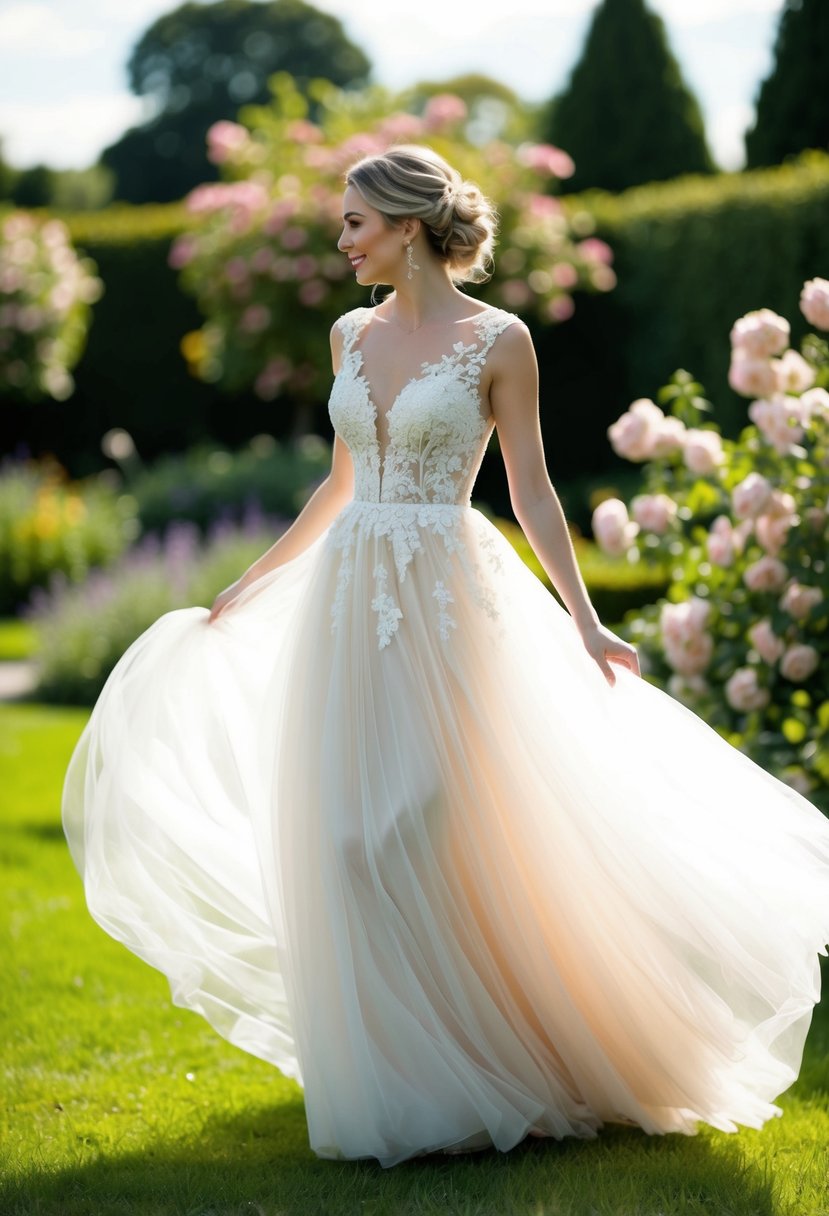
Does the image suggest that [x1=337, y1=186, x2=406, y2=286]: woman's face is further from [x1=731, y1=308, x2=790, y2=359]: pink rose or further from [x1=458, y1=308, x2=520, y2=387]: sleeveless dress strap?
[x1=731, y1=308, x2=790, y2=359]: pink rose

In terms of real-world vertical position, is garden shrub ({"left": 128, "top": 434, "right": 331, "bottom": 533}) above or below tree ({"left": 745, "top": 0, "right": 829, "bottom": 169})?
below

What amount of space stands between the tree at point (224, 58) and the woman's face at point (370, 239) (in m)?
38.6

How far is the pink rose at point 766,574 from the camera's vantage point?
4.43 meters

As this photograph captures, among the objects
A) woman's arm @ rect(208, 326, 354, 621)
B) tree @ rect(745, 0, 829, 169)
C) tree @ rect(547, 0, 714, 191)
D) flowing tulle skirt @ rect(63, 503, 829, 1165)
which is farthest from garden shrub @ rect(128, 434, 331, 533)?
flowing tulle skirt @ rect(63, 503, 829, 1165)

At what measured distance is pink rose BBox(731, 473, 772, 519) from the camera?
14.1ft

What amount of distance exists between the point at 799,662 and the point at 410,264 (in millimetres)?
1963

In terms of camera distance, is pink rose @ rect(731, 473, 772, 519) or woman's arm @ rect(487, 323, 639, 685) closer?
woman's arm @ rect(487, 323, 639, 685)

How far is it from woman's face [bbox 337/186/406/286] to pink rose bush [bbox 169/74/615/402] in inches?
335

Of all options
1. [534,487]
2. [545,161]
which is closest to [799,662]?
[534,487]

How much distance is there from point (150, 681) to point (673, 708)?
1258mm

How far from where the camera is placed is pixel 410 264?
3096 mm

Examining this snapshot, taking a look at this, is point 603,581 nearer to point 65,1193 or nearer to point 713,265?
point 65,1193

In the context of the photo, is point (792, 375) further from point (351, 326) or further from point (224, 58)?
point (224, 58)

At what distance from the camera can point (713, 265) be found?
1260 cm
